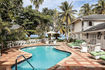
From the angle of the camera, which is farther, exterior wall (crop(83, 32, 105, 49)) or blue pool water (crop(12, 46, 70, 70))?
exterior wall (crop(83, 32, 105, 49))

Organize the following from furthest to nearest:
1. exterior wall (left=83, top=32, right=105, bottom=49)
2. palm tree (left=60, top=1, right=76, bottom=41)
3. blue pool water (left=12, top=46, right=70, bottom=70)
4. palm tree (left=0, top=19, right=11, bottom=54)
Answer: palm tree (left=60, top=1, right=76, bottom=41) < exterior wall (left=83, top=32, right=105, bottom=49) < palm tree (left=0, top=19, right=11, bottom=54) < blue pool water (left=12, top=46, right=70, bottom=70)

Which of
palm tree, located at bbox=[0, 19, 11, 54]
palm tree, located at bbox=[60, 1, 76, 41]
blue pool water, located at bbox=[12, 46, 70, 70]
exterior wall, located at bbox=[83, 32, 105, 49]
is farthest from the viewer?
palm tree, located at bbox=[60, 1, 76, 41]

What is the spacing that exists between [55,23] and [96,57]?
3802 cm

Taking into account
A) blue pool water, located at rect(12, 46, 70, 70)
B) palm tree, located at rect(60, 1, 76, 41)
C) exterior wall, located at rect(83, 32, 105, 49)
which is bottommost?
blue pool water, located at rect(12, 46, 70, 70)

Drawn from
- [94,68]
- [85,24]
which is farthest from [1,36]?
[85,24]

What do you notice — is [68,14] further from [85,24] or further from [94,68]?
[94,68]

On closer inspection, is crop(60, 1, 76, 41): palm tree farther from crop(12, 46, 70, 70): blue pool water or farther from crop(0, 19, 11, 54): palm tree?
crop(0, 19, 11, 54): palm tree

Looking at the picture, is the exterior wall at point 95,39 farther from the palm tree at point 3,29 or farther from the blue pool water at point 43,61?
the palm tree at point 3,29

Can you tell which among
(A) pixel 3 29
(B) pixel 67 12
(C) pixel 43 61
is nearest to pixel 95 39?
(C) pixel 43 61

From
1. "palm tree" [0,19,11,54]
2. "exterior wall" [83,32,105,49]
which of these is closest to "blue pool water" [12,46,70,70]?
"palm tree" [0,19,11,54]

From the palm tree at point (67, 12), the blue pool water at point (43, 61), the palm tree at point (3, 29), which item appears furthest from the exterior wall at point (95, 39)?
the palm tree at point (3, 29)

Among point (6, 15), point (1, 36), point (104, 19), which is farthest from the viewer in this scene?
→ point (104, 19)

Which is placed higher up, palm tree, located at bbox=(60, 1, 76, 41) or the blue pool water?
palm tree, located at bbox=(60, 1, 76, 41)

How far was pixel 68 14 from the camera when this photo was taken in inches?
861
